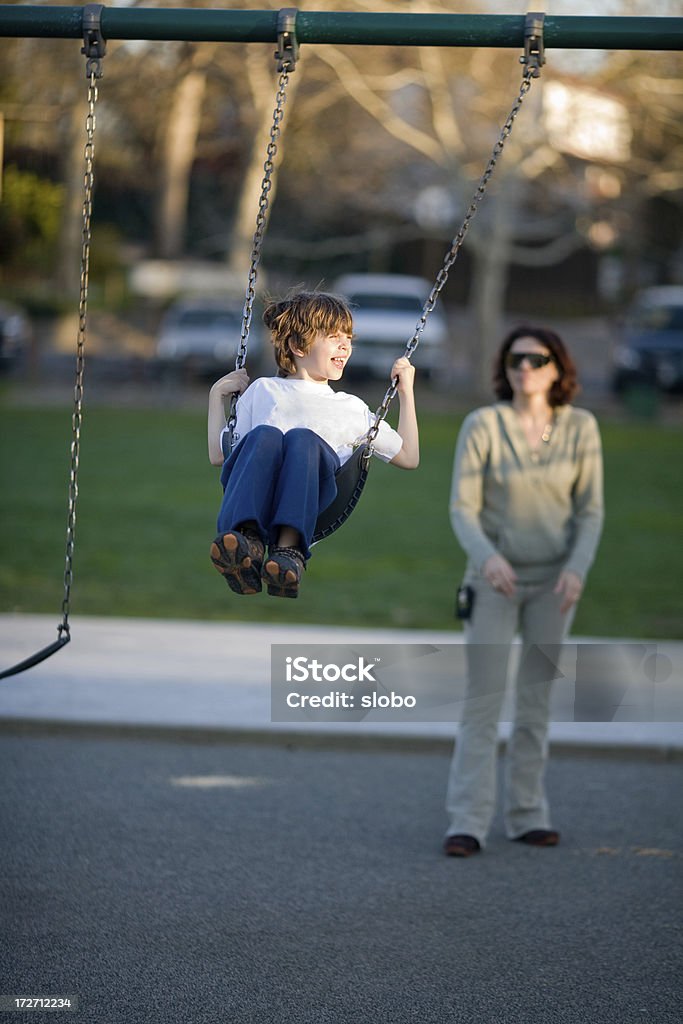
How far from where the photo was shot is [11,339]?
108 feet

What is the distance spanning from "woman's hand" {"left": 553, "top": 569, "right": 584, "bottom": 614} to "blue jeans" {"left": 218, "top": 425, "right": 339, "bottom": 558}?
1.62 m

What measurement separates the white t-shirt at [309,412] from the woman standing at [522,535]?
130cm

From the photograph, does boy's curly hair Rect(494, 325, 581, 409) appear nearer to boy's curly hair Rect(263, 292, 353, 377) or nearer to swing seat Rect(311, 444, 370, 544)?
boy's curly hair Rect(263, 292, 353, 377)

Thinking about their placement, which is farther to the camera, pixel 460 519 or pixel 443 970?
pixel 460 519

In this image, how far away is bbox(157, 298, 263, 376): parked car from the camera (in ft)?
101

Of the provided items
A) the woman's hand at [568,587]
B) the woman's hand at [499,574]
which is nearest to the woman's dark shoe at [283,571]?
the woman's hand at [499,574]

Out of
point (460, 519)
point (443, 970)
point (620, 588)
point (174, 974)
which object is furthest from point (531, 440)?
point (620, 588)

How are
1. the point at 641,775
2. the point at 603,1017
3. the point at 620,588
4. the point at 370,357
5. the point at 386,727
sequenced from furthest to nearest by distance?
1. the point at 370,357
2. the point at 620,588
3. the point at 386,727
4. the point at 641,775
5. the point at 603,1017

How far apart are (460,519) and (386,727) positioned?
98.2 inches

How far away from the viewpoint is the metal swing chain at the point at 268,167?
4949 mm

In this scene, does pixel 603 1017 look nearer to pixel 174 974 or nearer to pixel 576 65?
pixel 174 974

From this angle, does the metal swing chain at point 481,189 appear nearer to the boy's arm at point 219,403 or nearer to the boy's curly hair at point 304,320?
the boy's curly hair at point 304,320

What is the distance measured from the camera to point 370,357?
1160 inches

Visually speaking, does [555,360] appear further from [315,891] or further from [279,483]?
[315,891]
